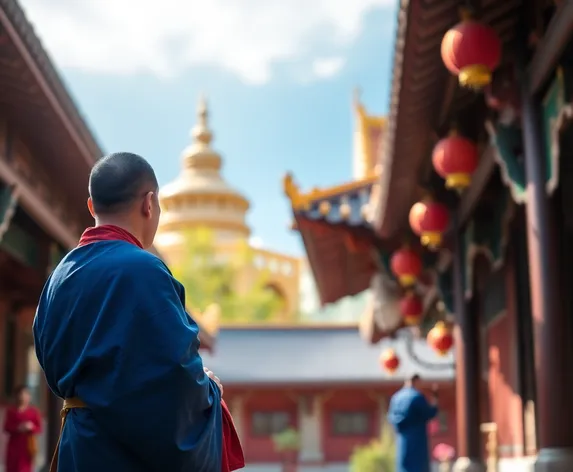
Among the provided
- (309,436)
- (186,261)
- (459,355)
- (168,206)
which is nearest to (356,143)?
(459,355)

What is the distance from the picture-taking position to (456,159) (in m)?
7.75

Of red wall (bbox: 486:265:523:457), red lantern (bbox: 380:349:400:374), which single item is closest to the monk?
red wall (bbox: 486:265:523:457)

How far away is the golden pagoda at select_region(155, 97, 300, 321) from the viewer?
1992 inches

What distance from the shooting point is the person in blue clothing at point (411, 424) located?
9.72 metres

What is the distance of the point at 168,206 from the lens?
179 ft

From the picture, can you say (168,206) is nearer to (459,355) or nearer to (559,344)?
(459,355)

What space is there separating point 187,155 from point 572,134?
5008 centimetres

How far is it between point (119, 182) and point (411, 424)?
23.8 feet

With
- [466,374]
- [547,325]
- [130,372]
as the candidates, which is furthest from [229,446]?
[466,374]

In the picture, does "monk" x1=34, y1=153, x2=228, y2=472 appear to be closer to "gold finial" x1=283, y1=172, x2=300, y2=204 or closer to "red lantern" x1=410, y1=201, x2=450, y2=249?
"red lantern" x1=410, y1=201, x2=450, y2=249

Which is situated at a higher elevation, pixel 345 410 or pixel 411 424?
pixel 345 410

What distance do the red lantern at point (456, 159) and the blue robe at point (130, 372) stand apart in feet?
16.7

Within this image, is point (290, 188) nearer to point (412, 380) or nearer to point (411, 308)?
point (411, 308)

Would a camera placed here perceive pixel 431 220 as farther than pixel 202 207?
No
